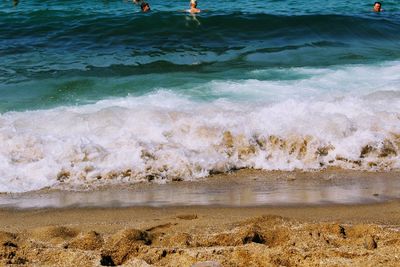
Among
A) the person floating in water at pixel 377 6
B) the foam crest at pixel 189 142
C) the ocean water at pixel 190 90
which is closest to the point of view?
the foam crest at pixel 189 142

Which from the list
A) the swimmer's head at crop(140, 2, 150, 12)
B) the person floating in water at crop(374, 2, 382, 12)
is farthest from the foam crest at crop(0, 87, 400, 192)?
the person floating in water at crop(374, 2, 382, 12)

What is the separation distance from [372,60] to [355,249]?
916 cm

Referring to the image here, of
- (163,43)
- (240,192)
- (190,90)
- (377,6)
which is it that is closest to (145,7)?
(163,43)

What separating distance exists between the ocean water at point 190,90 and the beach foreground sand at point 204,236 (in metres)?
1.02

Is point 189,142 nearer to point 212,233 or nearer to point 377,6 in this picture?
point 212,233

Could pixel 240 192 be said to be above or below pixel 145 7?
below

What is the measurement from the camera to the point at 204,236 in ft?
14.9

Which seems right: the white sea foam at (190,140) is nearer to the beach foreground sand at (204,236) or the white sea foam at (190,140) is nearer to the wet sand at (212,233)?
the wet sand at (212,233)

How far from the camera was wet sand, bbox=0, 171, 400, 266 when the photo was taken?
4062 millimetres

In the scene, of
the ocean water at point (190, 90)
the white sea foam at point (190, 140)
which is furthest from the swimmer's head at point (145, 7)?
the white sea foam at point (190, 140)

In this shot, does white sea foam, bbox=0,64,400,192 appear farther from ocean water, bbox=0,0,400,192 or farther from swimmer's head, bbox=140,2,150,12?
swimmer's head, bbox=140,2,150,12

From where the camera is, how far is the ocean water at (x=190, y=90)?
6562mm

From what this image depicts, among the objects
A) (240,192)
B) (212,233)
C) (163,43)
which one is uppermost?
(212,233)

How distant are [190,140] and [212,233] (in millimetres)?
2516
